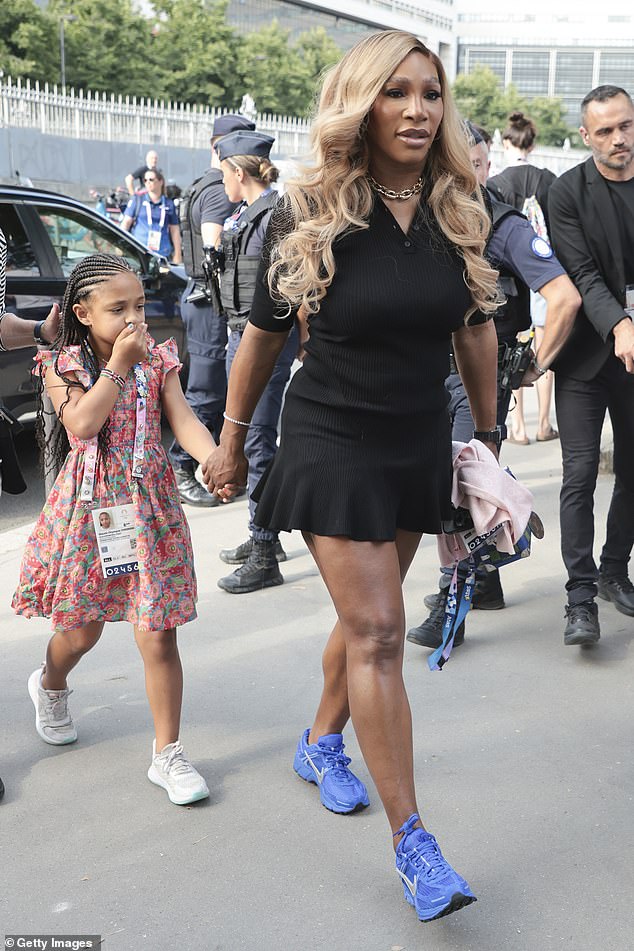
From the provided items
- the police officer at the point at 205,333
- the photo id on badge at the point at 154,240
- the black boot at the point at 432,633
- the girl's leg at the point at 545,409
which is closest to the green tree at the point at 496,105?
the photo id on badge at the point at 154,240

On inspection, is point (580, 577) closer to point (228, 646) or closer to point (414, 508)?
point (228, 646)

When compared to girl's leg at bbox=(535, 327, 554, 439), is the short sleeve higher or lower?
higher

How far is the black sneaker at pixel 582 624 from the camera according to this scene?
173 inches

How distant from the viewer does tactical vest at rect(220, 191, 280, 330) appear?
5.67 metres

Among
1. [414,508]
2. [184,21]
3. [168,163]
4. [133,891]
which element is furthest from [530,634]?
[184,21]

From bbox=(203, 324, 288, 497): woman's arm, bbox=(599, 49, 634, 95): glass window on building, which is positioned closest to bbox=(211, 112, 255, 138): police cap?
bbox=(203, 324, 288, 497): woman's arm

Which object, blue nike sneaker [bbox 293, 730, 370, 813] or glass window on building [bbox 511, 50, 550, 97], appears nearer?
blue nike sneaker [bbox 293, 730, 370, 813]

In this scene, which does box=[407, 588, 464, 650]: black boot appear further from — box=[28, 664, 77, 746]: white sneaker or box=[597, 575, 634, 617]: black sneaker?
box=[28, 664, 77, 746]: white sneaker

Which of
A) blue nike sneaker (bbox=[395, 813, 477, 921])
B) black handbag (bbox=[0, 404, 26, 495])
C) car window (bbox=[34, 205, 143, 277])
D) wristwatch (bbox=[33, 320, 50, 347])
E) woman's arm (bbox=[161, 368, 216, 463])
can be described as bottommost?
blue nike sneaker (bbox=[395, 813, 477, 921])

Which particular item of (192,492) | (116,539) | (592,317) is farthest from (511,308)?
(192,492)

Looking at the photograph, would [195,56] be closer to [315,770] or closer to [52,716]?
[52,716]

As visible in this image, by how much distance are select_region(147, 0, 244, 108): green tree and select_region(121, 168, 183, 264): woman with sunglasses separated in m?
49.1

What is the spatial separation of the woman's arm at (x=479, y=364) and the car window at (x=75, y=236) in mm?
5138

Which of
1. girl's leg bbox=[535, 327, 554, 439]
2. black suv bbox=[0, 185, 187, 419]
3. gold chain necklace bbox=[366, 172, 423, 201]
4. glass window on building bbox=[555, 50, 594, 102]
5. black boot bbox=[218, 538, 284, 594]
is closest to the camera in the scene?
gold chain necklace bbox=[366, 172, 423, 201]
